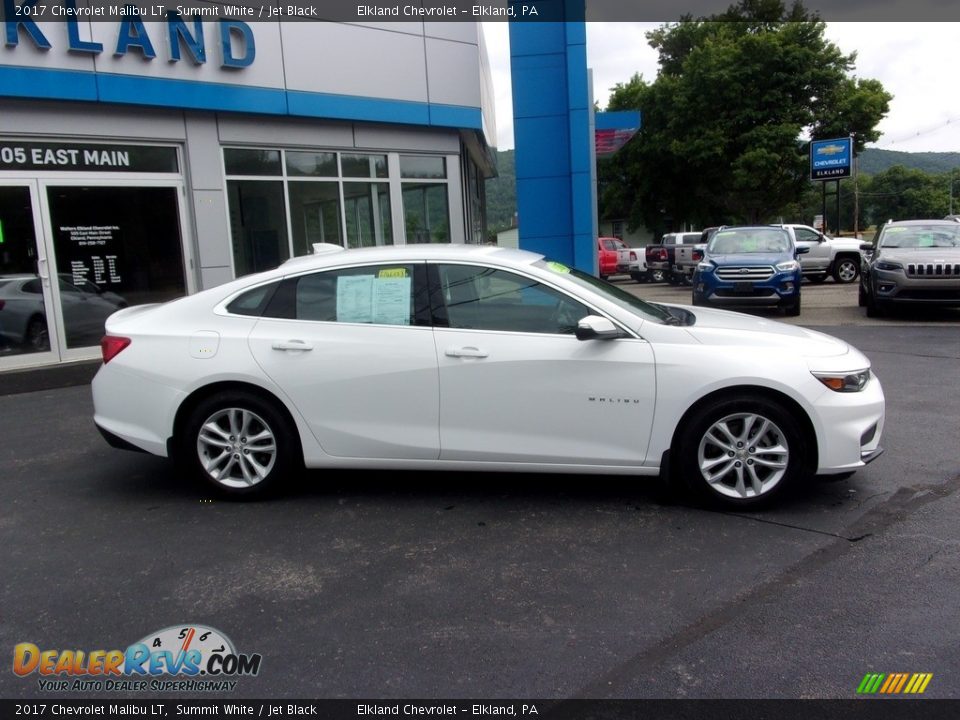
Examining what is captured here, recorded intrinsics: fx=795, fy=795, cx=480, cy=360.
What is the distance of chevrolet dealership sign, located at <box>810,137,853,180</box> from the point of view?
3042 cm

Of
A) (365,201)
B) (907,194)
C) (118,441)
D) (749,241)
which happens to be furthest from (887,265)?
(907,194)

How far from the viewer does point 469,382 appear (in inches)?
180

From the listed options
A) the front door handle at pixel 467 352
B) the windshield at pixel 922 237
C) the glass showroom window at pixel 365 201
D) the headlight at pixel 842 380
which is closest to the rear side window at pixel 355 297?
the front door handle at pixel 467 352

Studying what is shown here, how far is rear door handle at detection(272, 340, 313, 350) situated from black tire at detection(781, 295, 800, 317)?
11300 millimetres

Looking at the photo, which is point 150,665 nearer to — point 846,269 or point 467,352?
point 467,352

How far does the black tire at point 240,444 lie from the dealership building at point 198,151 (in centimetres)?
695

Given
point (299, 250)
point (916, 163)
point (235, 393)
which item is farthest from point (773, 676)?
point (916, 163)

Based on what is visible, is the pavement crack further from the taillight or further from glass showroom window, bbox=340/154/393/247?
glass showroom window, bbox=340/154/393/247

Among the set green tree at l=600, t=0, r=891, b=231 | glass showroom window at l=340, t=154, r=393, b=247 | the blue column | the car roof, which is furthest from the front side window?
green tree at l=600, t=0, r=891, b=231

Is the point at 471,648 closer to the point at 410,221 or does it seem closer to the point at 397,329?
the point at 397,329

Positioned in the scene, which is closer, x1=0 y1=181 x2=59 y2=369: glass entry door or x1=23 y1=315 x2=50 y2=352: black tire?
x1=0 y1=181 x2=59 y2=369: glass entry door

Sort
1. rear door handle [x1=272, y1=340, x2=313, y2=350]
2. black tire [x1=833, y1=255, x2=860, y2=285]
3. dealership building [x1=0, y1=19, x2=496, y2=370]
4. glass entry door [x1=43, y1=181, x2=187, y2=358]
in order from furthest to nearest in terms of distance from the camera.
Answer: black tire [x1=833, y1=255, x2=860, y2=285] < glass entry door [x1=43, y1=181, x2=187, y2=358] < dealership building [x1=0, y1=19, x2=496, y2=370] < rear door handle [x1=272, y1=340, x2=313, y2=350]
